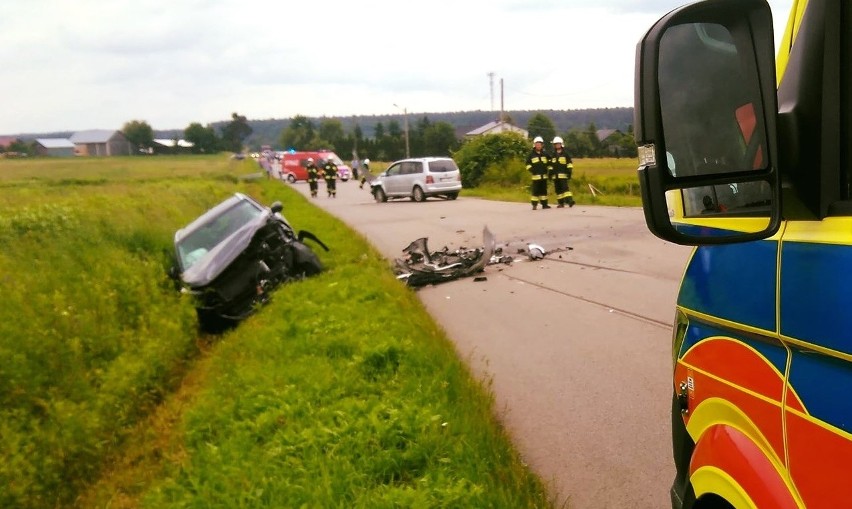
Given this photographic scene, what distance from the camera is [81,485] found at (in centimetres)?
534

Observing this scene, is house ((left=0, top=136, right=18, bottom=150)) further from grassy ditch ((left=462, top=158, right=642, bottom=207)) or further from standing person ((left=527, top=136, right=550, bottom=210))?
standing person ((left=527, top=136, right=550, bottom=210))

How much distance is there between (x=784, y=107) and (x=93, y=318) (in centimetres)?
767

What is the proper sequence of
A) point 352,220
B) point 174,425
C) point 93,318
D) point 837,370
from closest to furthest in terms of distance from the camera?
point 837,370 → point 174,425 → point 93,318 → point 352,220

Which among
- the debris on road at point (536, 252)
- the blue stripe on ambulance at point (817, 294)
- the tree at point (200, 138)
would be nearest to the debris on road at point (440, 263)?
the debris on road at point (536, 252)

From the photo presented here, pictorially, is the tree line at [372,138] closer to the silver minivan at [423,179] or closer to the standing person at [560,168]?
the standing person at [560,168]

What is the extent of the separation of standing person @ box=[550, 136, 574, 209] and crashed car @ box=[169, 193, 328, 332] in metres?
9.24

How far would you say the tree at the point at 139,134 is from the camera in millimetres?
54062

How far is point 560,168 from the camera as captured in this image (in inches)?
711

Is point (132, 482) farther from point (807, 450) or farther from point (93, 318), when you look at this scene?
point (807, 450)

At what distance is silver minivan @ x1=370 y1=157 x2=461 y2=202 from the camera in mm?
25453

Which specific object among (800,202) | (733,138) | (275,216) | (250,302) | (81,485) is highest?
(733,138)

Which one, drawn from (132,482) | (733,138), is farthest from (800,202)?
(132,482)

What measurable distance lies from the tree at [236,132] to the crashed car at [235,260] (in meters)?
112

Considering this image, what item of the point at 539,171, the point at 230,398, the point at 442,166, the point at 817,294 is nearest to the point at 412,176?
the point at 442,166
